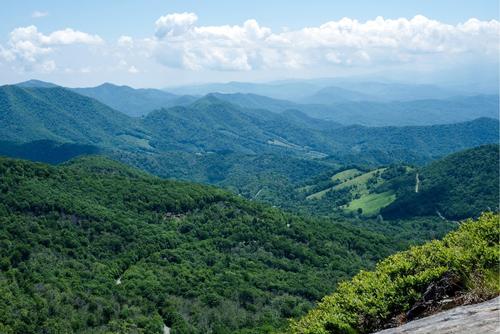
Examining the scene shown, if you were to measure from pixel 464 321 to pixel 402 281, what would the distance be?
3.68 metres

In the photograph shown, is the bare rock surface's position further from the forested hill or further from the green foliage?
the forested hill

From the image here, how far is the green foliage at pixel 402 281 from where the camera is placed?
12531mm

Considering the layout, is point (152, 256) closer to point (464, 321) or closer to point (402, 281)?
point (402, 281)

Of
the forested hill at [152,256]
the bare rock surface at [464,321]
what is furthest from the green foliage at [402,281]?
the forested hill at [152,256]

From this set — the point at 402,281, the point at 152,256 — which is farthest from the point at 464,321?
the point at 152,256

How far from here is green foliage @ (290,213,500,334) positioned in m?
12.5

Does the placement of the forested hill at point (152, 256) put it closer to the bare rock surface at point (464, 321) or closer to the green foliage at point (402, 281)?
the green foliage at point (402, 281)

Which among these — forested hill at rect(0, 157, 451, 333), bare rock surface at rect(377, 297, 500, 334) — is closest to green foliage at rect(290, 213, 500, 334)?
bare rock surface at rect(377, 297, 500, 334)

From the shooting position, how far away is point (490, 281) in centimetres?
1127

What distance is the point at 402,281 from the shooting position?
13406mm

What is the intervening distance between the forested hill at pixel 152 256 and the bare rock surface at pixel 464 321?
51878 millimetres

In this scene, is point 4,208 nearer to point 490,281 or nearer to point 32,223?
point 32,223

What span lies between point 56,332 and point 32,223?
4128 cm

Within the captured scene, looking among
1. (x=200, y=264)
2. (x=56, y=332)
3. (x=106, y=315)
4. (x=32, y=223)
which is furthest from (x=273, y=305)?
(x=32, y=223)
